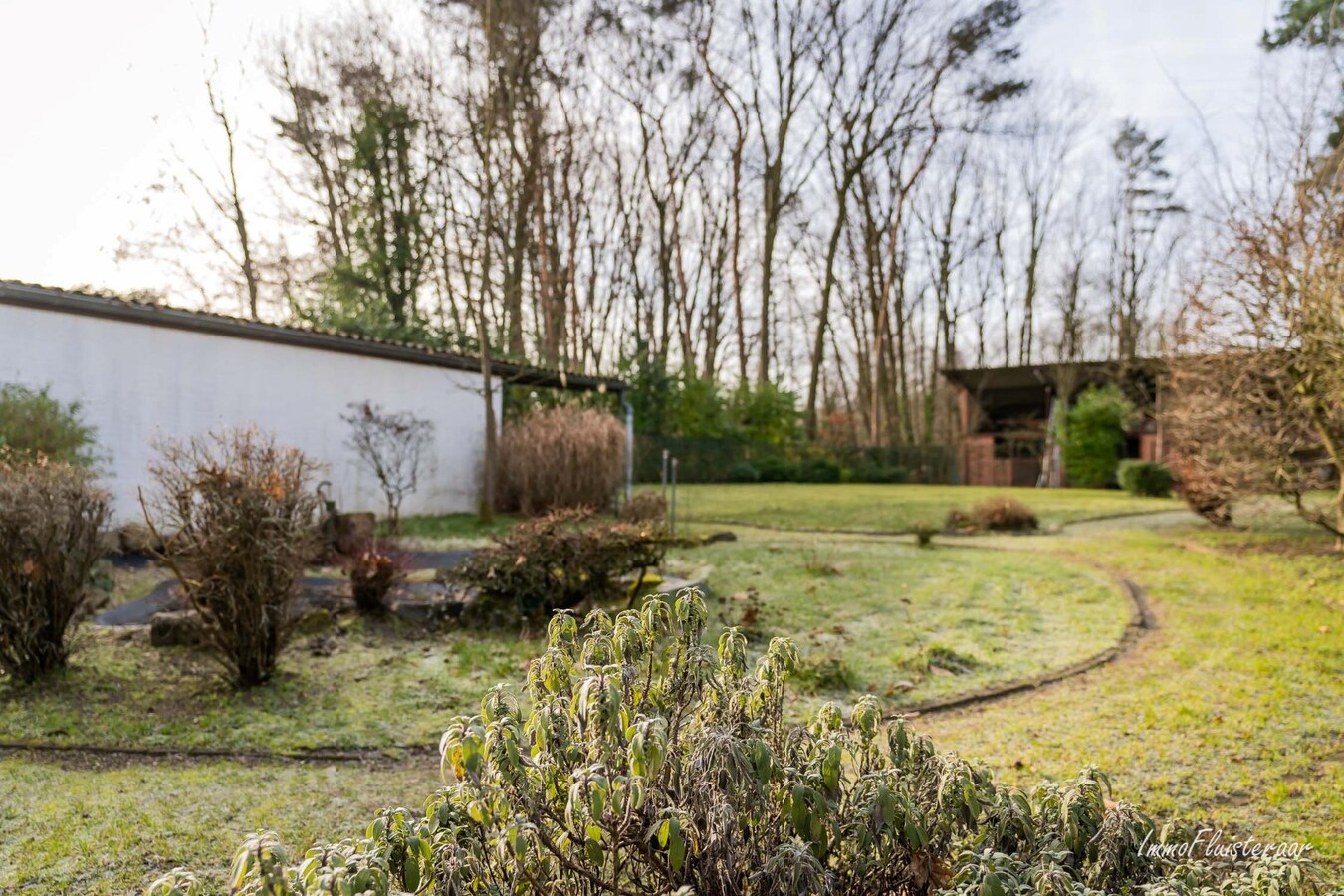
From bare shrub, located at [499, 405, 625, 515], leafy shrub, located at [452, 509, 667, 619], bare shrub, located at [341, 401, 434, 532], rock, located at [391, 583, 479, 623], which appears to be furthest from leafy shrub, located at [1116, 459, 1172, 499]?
rock, located at [391, 583, 479, 623]

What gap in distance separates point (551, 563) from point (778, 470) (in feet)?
72.4

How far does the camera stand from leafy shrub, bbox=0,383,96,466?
8.91 m

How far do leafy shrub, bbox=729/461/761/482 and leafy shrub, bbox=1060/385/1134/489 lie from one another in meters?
10.7

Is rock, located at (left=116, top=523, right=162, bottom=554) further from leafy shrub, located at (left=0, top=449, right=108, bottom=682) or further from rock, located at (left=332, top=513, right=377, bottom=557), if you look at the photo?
leafy shrub, located at (left=0, top=449, right=108, bottom=682)

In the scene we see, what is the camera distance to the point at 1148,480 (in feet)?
72.5

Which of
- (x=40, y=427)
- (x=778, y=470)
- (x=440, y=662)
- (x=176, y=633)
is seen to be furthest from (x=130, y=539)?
(x=778, y=470)

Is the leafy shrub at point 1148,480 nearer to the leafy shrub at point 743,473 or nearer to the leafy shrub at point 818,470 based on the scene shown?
the leafy shrub at point 818,470

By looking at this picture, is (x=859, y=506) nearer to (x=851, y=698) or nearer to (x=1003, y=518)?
(x=1003, y=518)

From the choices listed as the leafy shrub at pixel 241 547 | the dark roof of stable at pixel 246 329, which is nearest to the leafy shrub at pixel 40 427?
the dark roof of stable at pixel 246 329

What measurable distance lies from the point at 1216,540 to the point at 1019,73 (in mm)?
18033

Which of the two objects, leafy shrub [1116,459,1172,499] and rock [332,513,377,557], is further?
leafy shrub [1116,459,1172,499]

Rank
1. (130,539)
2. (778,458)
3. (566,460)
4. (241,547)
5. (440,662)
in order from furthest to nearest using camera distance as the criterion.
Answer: (778,458) < (566,460) < (130,539) < (440,662) < (241,547)

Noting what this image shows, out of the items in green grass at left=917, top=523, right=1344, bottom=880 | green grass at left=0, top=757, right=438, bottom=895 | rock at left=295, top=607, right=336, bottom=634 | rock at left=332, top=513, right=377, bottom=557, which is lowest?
green grass at left=917, top=523, right=1344, bottom=880

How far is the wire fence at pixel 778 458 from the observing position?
25.5 meters
